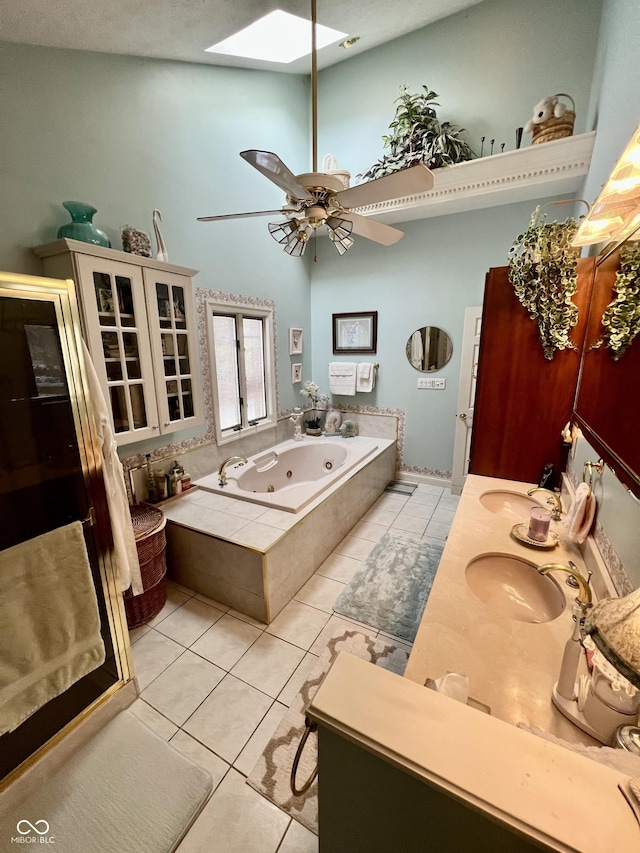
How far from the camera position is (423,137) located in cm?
285

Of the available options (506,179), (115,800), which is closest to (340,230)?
(506,179)

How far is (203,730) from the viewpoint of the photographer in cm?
148

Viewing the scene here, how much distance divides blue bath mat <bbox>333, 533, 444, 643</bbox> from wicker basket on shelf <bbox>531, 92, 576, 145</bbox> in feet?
10.7

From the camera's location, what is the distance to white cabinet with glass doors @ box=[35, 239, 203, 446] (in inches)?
68.4

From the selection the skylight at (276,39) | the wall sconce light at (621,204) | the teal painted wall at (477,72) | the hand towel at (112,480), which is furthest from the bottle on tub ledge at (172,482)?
the teal painted wall at (477,72)

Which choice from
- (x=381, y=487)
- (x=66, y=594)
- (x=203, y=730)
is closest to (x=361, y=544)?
(x=381, y=487)

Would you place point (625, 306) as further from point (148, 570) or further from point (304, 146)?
point (304, 146)

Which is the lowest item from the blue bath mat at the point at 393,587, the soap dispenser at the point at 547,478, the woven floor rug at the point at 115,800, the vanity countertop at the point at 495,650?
the woven floor rug at the point at 115,800

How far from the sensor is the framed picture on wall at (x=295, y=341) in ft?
12.4

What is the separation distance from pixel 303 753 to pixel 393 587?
3.66ft

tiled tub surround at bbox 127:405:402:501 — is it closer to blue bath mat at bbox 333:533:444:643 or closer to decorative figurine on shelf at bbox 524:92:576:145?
blue bath mat at bbox 333:533:444:643

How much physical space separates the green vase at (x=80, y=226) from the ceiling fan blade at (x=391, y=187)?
130cm

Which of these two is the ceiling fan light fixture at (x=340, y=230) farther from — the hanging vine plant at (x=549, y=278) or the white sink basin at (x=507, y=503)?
the white sink basin at (x=507, y=503)

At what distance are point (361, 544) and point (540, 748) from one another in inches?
91.4
